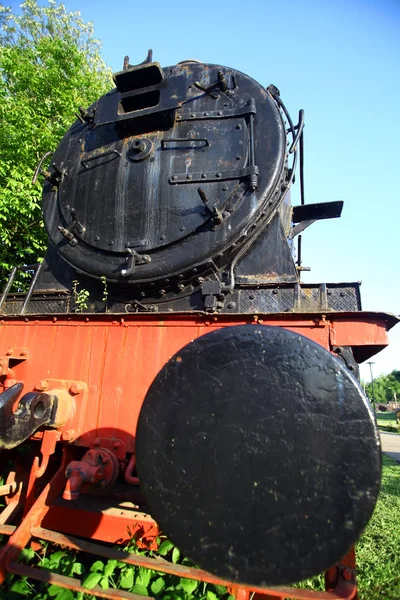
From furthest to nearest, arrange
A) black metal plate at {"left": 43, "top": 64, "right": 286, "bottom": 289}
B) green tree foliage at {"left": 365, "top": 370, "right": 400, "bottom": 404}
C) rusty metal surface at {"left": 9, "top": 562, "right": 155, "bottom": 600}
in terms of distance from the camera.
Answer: green tree foliage at {"left": 365, "top": 370, "right": 400, "bottom": 404}, black metal plate at {"left": 43, "top": 64, "right": 286, "bottom": 289}, rusty metal surface at {"left": 9, "top": 562, "right": 155, "bottom": 600}

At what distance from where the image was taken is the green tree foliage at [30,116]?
23.8 ft

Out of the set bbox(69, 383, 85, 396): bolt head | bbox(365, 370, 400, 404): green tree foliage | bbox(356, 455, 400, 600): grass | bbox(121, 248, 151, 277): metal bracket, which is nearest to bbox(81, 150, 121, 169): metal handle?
bbox(121, 248, 151, 277): metal bracket

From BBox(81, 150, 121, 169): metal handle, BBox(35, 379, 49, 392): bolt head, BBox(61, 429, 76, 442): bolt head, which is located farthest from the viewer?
BBox(81, 150, 121, 169): metal handle

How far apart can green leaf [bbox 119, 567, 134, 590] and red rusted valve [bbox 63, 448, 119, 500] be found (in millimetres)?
495

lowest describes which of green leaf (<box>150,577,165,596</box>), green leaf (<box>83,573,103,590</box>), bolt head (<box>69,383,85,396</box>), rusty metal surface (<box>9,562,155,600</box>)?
green leaf (<box>150,577,165,596</box>)

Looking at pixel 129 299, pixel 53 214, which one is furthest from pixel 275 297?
pixel 53 214

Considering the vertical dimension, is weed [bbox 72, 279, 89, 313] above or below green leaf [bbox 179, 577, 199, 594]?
above

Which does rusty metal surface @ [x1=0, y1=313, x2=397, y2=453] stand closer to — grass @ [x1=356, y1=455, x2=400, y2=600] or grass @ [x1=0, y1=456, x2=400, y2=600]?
grass @ [x1=0, y1=456, x2=400, y2=600]

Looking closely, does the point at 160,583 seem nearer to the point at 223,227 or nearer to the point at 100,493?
the point at 100,493

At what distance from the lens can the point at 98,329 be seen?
8.16 ft

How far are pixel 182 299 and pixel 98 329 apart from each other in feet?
2.08

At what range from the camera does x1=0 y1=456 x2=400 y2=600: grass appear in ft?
6.70

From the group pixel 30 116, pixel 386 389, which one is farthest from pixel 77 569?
pixel 386 389

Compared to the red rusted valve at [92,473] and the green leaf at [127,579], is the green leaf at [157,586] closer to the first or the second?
the green leaf at [127,579]
